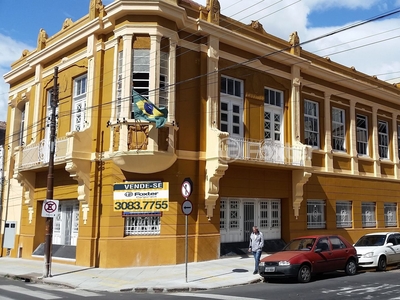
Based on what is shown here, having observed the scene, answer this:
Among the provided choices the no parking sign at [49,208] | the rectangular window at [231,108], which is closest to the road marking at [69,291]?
the no parking sign at [49,208]

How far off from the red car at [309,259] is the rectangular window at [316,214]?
7636mm

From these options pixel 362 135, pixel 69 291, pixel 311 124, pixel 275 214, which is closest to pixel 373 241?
pixel 275 214

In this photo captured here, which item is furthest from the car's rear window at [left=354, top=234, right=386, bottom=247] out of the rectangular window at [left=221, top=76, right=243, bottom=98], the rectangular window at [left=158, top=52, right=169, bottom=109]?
the rectangular window at [left=158, top=52, right=169, bottom=109]

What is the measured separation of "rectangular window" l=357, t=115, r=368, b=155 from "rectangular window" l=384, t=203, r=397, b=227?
12.4ft

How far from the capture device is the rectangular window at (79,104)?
65.1 ft

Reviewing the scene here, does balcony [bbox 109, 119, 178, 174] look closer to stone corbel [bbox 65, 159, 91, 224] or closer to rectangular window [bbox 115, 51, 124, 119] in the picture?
rectangular window [bbox 115, 51, 124, 119]

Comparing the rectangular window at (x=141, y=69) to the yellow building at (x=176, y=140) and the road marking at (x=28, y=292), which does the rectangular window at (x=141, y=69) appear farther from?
the road marking at (x=28, y=292)

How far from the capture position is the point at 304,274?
12852 millimetres

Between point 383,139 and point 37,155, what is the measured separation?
67.3 feet

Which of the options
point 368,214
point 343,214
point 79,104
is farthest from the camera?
point 368,214

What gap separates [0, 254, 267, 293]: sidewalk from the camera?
42.0 ft

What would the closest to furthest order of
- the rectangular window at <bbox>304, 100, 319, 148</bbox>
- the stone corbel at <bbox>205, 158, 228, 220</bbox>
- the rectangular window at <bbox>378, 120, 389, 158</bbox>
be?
the stone corbel at <bbox>205, 158, 228, 220</bbox> < the rectangular window at <bbox>304, 100, 319, 148</bbox> < the rectangular window at <bbox>378, 120, 389, 158</bbox>

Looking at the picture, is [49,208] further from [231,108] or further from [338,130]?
[338,130]

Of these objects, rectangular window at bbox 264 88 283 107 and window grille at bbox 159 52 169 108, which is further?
rectangular window at bbox 264 88 283 107
